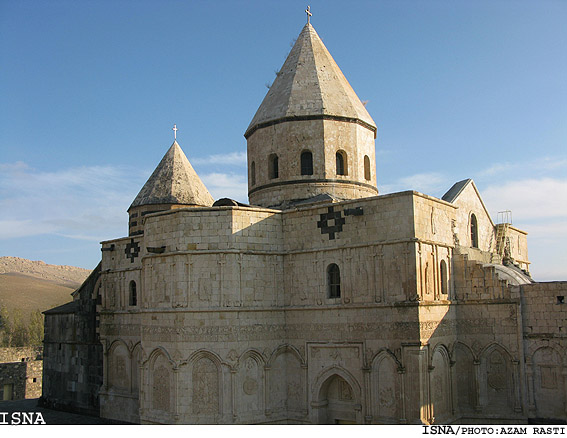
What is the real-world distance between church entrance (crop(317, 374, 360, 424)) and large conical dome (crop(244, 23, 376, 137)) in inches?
383

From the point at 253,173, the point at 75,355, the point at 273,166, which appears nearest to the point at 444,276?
the point at 273,166

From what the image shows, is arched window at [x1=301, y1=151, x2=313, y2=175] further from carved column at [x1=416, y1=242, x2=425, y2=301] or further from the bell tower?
carved column at [x1=416, y1=242, x2=425, y2=301]

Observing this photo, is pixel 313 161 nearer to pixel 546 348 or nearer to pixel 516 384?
pixel 546 348

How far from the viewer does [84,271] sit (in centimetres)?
15775

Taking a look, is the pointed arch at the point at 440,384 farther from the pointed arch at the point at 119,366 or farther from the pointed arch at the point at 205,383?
the pointed arch at the point at 119,366

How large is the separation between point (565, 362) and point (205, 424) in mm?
10261

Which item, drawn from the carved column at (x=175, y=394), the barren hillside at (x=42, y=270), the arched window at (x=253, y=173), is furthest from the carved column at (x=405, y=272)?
the barren hillside at (x=42, y=270)

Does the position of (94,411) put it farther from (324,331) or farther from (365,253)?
(365,253)

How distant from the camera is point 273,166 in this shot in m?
21.7

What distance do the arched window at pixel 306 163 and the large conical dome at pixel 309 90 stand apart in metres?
1.45

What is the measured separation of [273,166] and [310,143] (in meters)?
1.77

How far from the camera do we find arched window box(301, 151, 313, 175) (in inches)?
827

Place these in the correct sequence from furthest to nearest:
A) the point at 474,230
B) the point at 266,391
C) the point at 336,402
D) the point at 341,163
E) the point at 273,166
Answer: the point at 273,166 < the point at 341,163 < the point at 474,230 < the point at 266,391 < the point at 336,402

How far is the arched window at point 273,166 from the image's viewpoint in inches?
849
